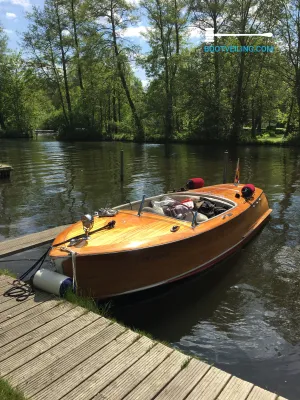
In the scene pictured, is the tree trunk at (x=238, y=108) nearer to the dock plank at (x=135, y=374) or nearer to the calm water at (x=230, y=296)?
the calm water at (x=230, y=296)

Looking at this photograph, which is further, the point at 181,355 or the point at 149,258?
the point at 149,258

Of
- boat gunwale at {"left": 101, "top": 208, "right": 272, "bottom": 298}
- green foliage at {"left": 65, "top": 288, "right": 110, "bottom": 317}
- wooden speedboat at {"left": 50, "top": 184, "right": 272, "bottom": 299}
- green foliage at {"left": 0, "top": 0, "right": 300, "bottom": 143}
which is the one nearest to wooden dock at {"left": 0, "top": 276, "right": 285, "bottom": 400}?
green foliage at {"left": 65, "top": 288, "right": 110, "bottom": 317}

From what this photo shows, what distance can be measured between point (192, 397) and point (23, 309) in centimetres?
257

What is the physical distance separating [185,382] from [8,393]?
63.3 inches

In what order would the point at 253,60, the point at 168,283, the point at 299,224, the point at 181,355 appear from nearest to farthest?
1. the point at 181,355
2. the point at 168,283
3. the point at 299,224
4. the point at 253,60

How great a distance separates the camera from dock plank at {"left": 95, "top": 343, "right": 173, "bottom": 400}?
3.20 meters

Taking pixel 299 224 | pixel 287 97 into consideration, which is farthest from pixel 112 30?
pixel 299 224

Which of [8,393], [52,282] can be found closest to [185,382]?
[8,393]

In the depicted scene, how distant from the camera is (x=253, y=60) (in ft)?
112

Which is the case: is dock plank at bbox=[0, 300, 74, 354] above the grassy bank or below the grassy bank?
below

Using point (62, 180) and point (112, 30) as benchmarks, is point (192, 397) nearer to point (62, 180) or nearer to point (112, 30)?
point (62, 180)

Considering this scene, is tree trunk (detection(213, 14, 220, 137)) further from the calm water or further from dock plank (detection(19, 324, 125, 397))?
dock plank (detection(19, 324, 125, 397))

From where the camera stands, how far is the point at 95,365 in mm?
3586

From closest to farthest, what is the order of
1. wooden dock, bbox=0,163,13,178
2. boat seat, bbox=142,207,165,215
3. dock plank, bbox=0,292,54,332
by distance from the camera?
dock plank, bbox=0,292,54,332, boat seat, bbox=142,207,165,215, wooden dock, bbox=0,163,13,178
